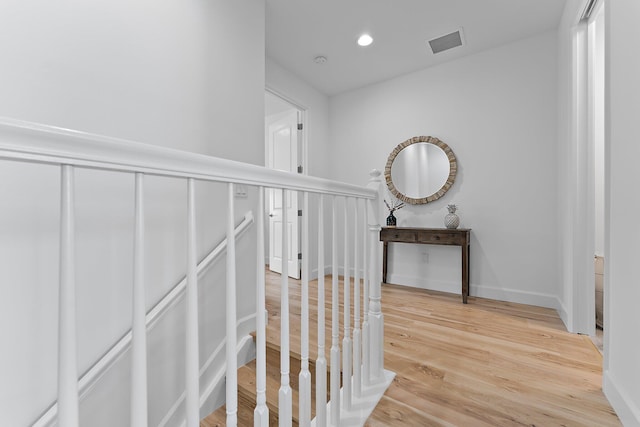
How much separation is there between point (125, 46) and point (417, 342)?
2.42m

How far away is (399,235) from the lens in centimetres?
312

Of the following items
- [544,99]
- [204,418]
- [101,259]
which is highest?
[544,99]

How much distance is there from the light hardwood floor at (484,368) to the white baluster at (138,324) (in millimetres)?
1081

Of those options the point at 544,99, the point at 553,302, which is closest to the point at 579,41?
the point at 544,99

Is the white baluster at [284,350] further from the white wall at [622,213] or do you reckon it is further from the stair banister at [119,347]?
the white wall at [622,213]

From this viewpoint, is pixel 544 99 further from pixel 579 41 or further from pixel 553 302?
pixel 553 302

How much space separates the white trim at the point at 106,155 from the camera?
41 cm

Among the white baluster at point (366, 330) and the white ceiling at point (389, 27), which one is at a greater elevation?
the white ceiling at point (389, 27)

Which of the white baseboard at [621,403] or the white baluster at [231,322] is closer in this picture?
the white baluster at [231,322]

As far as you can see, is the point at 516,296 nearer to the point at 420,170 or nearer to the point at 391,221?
the point at 391,221

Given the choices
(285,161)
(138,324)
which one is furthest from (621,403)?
(285,161)

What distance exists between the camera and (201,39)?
1.72 m

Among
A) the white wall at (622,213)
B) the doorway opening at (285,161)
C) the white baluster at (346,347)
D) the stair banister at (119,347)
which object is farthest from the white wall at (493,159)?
the stair banister at (119,347)

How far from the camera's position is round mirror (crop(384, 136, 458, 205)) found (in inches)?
122
